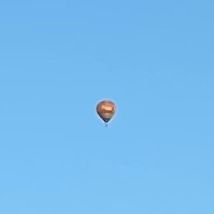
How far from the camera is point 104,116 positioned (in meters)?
13.1
